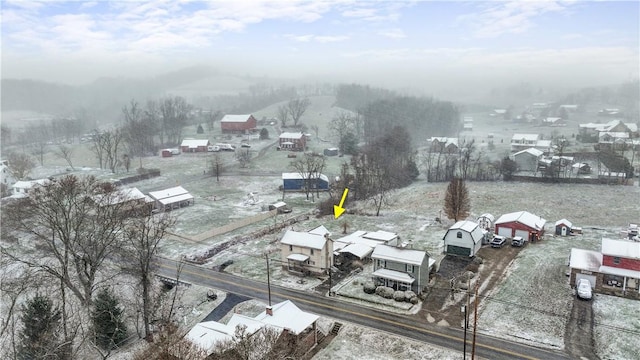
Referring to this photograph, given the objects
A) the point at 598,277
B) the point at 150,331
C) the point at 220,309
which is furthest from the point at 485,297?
the point at 150,331

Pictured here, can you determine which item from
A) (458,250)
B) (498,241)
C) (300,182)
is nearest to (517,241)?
(498,241)

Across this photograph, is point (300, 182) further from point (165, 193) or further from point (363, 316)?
point (363, 316)

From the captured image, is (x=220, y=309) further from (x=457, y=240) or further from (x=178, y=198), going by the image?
(x=178, y=198)

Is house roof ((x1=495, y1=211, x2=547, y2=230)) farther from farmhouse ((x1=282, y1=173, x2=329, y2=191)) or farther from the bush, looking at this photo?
farmhouse ((x1=282, y1=173, x2=329, y2=191))

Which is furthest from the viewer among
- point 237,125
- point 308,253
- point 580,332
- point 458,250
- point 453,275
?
point 237,125

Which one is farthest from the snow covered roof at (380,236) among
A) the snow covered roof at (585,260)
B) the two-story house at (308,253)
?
the snow covered roof at (585,260)

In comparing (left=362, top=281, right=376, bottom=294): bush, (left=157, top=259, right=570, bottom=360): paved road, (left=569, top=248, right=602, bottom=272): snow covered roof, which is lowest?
(left=157, top=259, right=570, bottom=360): paved road

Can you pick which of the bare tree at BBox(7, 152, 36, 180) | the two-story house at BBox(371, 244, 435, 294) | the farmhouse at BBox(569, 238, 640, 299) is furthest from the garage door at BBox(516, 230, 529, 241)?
the bare tree at BBox(7, 152, 36, 180)
